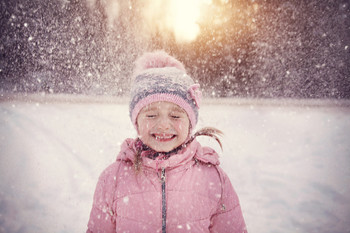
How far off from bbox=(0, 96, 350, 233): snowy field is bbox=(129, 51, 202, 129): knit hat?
3.54 ft

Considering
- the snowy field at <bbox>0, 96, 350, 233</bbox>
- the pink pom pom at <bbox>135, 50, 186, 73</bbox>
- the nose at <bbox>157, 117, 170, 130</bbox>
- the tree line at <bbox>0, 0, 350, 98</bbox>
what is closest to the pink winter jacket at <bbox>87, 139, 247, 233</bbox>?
the nose at <bbox>157, 117, 170, 130</bbox>

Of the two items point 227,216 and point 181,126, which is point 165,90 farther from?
point 227,216

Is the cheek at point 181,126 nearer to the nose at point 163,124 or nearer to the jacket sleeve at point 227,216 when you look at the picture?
the nose at point 163,124

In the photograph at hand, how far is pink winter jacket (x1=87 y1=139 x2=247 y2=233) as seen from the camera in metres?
0.85

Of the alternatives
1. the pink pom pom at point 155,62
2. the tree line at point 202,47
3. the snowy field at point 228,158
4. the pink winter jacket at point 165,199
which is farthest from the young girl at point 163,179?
the tree line at point 202,47

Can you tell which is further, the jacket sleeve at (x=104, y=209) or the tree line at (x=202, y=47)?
the tree line at (x=202, y=47)

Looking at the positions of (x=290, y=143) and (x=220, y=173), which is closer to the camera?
(x=220, y=173)

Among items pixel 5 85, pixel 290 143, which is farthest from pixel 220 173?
pixel 5 85

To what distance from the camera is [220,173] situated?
0.94 metres

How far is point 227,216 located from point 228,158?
1.29 meters

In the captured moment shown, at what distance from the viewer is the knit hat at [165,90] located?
868mm

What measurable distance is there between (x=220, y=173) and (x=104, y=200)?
494 mm

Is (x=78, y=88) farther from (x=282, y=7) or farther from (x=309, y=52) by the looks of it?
(x=309, y=52)

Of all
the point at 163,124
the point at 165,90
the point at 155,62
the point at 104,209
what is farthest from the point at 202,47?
the point at 104,209
